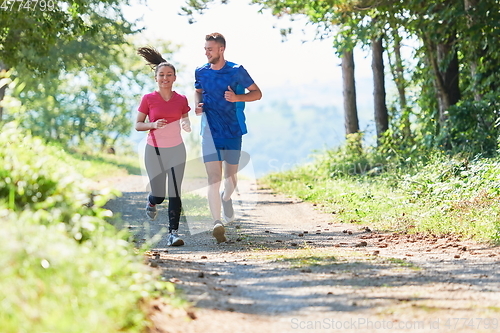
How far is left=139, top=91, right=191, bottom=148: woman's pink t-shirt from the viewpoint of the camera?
7758 mm

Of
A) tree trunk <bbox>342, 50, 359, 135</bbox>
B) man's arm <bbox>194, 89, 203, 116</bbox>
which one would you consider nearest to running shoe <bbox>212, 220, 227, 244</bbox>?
man's arm <bbox>194, 89, 203, 116</bbox>

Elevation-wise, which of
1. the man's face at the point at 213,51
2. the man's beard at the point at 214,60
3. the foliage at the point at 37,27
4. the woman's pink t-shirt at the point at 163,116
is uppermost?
the foliage at the point at 37,27

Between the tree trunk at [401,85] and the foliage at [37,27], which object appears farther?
the tree trunk at [401,85]

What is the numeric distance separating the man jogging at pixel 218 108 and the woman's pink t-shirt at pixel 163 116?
0.30 metres

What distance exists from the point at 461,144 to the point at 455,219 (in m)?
5.97

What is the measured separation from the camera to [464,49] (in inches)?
651

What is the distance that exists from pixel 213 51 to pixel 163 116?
3.21ft

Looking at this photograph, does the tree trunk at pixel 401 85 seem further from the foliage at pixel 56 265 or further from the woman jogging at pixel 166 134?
the foliage at pixel 56 265

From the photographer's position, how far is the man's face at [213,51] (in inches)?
312

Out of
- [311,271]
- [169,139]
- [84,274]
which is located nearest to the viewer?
[84,274]

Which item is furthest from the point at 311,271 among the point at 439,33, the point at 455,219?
the point at 439,33

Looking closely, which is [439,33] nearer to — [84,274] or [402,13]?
[402,13]

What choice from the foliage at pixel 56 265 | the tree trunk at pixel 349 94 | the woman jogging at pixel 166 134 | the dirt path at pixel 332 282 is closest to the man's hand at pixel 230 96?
the woman jogging at pixel 166 134

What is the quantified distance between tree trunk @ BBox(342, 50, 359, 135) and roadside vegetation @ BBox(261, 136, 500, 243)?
6231 millimetres
